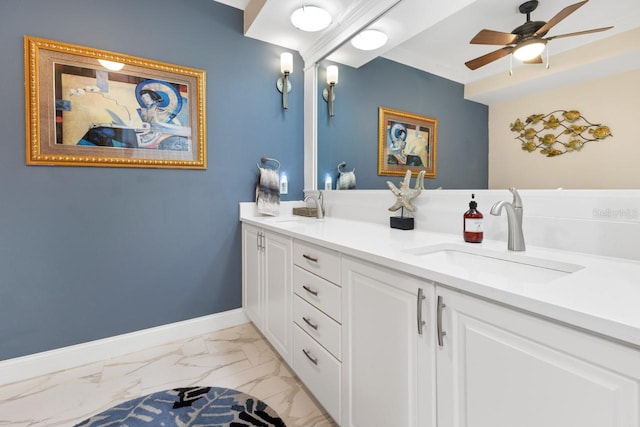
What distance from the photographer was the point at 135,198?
1.92m

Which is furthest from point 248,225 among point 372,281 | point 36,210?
point 372,281

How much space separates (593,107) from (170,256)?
2338 mm

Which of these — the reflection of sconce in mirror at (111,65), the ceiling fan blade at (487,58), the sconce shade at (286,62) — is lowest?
the ceiling fan blade at (487,58)

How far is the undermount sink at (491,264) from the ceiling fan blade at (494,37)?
863mm

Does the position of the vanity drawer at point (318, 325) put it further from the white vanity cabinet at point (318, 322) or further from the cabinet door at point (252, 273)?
the cabinet door at point (252, 273)

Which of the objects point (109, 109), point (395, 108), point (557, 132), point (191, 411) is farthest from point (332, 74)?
point (191, 411)

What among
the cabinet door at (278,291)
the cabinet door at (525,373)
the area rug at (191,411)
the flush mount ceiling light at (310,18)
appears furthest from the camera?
the flush mount ceiling light at (310,18)

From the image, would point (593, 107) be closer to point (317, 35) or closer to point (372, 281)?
point (372, 281)

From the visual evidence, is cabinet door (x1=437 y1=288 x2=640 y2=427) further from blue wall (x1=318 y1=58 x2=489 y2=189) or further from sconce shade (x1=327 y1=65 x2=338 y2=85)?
sconce shade (x1=327 y1=65 x2=338 y2=85)

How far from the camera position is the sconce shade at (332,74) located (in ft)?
7.50

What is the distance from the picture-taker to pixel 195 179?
2.11 m

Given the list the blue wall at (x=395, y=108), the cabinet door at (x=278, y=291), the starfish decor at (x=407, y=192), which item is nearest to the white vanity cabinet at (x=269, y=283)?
the cabinet door at (x=278, y=291)

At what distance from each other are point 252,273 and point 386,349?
4.44 ft

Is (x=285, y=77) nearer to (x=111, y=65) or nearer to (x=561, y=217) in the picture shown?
(x=111, y=65)
